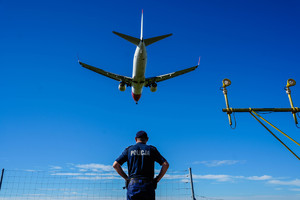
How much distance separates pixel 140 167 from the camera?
147 inches

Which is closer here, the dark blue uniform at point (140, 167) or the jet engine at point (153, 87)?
the dark blue uniform at point (140, 167)

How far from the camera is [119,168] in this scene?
3.93 meters

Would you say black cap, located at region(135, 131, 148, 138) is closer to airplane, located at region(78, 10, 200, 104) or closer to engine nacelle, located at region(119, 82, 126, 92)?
airplane, located at region(78, 10, 200, 104)

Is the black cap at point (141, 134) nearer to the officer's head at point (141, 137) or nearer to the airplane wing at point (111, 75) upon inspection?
the officer's head at point (141, 137)

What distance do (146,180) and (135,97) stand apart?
2834cm

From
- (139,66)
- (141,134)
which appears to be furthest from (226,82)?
(139,66)

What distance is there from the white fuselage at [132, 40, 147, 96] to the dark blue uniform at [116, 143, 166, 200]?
21.0 m

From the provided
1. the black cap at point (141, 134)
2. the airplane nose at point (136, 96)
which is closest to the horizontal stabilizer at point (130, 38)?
the airplane nose at point (136, 96)

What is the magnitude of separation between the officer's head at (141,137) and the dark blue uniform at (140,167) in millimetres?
103

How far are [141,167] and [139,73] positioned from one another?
22.6 metres

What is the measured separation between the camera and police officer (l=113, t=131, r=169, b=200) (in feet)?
11.8

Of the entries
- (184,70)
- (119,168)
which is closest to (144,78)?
(184,70)

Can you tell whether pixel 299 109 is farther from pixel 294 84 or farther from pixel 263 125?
pixel 263 125

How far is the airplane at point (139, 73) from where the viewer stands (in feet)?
80.2
